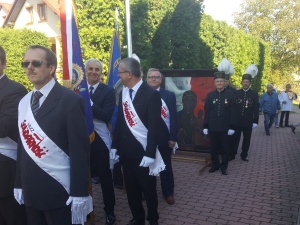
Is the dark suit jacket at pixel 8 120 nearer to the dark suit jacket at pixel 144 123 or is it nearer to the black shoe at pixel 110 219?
the dark suit jacket at pixel 144 123

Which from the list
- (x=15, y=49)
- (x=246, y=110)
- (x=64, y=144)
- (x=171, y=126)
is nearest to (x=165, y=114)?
(x=171, y=126)

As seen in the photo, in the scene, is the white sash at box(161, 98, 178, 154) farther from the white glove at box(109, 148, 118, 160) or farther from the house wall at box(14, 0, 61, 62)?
the house wall at box(14, 0, 61, 62)

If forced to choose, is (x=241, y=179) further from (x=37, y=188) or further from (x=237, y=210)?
(x=37, y=188)

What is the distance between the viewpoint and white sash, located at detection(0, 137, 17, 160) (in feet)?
9.22

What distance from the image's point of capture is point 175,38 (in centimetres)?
1436

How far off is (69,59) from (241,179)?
4027mm

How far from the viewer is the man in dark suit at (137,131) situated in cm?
349

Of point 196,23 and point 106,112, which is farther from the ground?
point 196,23

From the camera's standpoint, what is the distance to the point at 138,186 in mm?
3775

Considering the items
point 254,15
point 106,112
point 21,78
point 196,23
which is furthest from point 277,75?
point 106,112

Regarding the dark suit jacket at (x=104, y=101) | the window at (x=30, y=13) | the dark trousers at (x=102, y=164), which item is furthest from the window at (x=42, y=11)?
the dark trousers at (x=102, y=164)

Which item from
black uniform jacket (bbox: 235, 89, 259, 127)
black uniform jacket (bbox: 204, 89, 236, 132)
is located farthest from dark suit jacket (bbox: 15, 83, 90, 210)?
black uniform jacket (bbox: 235, 89, 259, 127)

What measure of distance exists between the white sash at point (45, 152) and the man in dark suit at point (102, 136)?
5.07ft

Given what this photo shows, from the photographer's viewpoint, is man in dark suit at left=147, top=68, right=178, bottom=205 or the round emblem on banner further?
man in dark suit at left=147, top=68, right=178, bottom=205
